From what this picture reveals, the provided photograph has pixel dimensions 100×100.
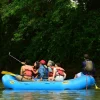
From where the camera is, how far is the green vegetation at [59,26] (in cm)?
2545

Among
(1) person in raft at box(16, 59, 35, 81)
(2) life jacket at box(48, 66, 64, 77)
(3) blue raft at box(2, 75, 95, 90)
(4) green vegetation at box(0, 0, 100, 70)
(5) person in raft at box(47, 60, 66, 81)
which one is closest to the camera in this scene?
(3) blue raft at box(2, 75, 95, 90)

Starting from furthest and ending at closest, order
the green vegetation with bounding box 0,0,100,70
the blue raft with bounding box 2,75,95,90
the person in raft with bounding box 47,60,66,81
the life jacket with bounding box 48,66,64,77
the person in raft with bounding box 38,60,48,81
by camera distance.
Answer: the green vegetation with bounding box 0,0,100,70 → the person in raft with bounding box 38,60,48,81 → the life jacket with bounding box 48,66,64,77 → the person in raft with bounding box 47,60,66,81 → the blue raft with bounding box 2,75,95,90

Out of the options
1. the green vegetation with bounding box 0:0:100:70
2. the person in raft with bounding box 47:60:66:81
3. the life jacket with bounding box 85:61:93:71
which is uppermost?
the green vegetation with bounding box 0:0:100:70

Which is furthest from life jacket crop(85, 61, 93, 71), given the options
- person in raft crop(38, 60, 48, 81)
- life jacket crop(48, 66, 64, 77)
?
person in raft crop(38, 60, 48, 81)

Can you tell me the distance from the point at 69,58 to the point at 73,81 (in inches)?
334

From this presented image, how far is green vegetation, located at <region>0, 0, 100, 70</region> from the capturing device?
25453 mm

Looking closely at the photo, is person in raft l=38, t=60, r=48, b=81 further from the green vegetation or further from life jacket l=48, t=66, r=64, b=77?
the green vegetation

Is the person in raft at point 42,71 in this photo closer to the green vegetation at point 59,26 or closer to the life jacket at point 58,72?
the life jacket at point 58,72

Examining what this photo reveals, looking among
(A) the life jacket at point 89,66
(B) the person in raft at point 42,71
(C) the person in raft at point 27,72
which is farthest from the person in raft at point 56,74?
(A) the life jacket at point 89,66

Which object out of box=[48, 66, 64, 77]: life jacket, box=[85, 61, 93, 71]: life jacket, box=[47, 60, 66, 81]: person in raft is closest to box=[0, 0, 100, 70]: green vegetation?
box=[85, 61, 93, 71]: life jacket

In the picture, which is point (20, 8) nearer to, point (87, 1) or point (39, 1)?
point (39, 1)

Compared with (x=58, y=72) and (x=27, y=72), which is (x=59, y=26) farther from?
(x=58, y=72)

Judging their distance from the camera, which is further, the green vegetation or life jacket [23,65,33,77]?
the green vegetation

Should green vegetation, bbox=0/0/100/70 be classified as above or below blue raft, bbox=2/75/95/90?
above
